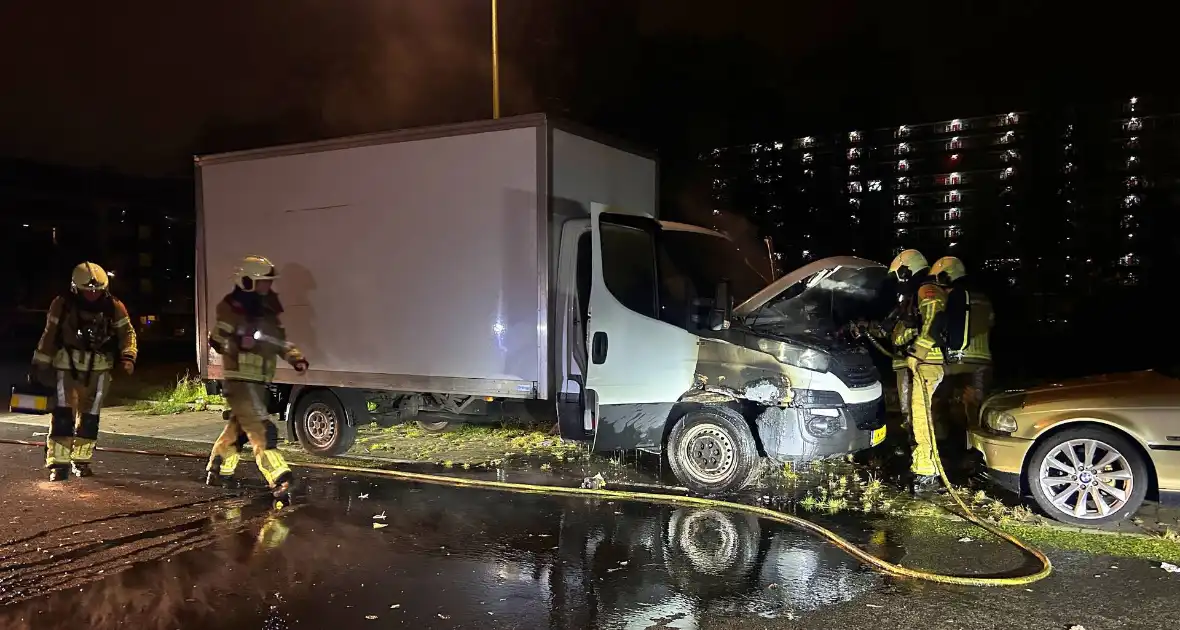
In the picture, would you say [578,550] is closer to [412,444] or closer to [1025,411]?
[1025,411]

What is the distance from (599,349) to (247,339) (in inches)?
114

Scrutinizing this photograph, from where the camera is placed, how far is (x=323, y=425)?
8.24 m

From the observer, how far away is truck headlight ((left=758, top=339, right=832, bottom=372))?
6.14 m

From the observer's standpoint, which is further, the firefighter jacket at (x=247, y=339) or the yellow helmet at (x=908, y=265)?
the yellow helmet at (x=908, y=265)

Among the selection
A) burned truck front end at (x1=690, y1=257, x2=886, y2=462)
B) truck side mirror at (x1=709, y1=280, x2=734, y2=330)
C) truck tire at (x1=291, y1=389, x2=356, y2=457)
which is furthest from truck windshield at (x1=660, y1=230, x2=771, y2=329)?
truck tire at (x1=291, y1=389, x2=356, y2=457)

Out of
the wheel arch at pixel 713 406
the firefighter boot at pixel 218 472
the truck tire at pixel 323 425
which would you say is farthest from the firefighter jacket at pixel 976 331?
the firefighter boot at pixel 218 472

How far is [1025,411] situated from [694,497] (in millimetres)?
2576

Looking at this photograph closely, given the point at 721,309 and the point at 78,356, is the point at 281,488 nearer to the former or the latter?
the point at 78,356

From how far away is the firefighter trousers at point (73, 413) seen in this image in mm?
7020

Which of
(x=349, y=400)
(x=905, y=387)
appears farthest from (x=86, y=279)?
(x=905, y=387)

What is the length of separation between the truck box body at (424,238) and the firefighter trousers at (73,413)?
1.66m

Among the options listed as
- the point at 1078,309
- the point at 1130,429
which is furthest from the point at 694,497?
the point at 1078,309

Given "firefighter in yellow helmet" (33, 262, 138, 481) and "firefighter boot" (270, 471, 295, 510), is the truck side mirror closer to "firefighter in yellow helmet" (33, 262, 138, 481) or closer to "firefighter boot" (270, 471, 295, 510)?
"firefighter boot" (270, 471, 295, 510)

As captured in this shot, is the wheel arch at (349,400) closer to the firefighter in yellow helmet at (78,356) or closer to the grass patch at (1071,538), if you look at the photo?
the firefighter in yellow helmet at (78,356)
